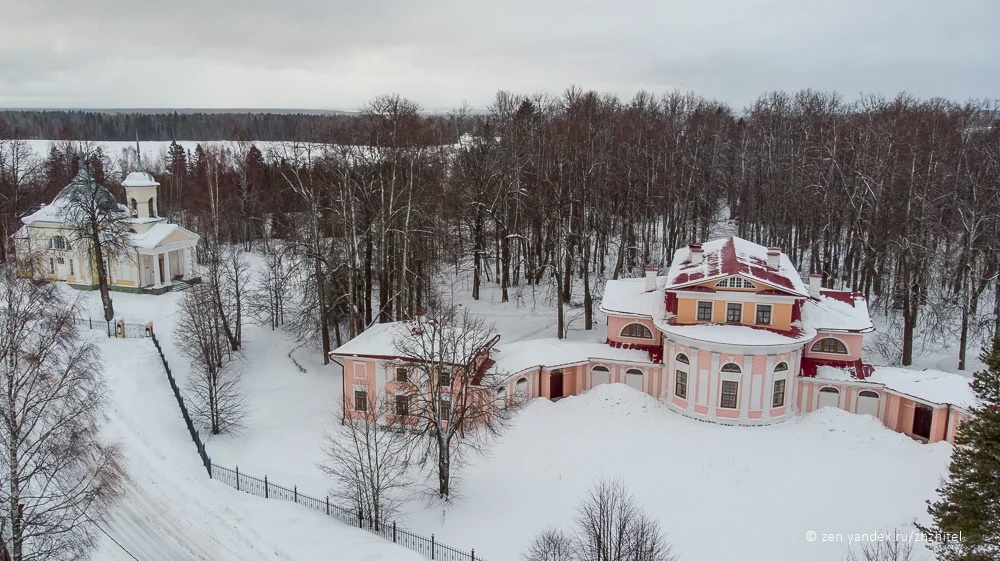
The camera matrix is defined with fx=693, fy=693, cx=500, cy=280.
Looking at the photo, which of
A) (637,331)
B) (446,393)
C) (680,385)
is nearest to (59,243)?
(446,393)

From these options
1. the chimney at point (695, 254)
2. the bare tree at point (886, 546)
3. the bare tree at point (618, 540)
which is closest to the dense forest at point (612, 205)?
the chimney at point (695, 254)

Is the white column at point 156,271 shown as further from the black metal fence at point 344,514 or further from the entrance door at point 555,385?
the entrance door at point 555,385

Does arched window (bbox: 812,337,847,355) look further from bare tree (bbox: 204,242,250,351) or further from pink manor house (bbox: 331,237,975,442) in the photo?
bare tree (bbox: 204,242,250,351)

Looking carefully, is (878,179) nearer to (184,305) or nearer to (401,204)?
(401,204)

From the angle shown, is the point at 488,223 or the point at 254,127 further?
the point at 254,127

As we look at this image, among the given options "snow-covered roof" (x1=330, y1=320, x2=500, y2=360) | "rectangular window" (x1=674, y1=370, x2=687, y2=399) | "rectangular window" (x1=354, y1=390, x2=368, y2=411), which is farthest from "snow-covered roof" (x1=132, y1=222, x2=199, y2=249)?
"rectangular window" (x1=674, y1=370, x2=687, y2=399)

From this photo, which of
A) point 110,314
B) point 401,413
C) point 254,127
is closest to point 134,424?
point 401,413
